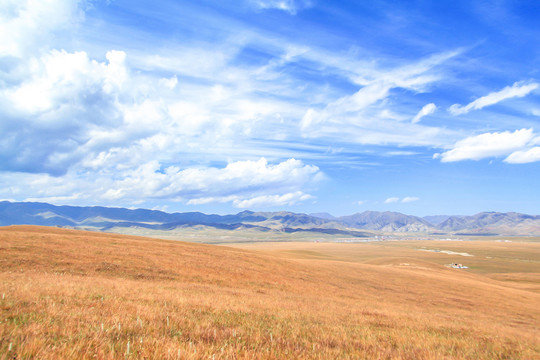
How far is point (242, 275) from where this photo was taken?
32.5 metres

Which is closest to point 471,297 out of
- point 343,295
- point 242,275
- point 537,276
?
point 343,295

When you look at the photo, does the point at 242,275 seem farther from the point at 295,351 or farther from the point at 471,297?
the point at 471,297

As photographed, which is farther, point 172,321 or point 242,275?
point 242,275

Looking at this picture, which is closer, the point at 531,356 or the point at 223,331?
the point at 223,331

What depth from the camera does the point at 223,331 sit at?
295 inches

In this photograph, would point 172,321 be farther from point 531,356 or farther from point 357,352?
point 531,356

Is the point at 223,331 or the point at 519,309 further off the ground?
the point at 223,331

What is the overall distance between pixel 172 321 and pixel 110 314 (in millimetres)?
1638

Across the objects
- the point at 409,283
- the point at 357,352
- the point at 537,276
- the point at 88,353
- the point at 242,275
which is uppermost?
the point at 88,353

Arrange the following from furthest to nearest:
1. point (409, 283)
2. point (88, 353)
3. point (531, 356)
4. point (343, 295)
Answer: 1. point (409, 283)
2. point (343, 295)
3. point (531, 356)
4. point (88, 353)

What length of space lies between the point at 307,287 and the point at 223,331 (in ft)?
84.9

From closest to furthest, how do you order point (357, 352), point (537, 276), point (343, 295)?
point (357, 352), point (343, 295), point (537, 276)

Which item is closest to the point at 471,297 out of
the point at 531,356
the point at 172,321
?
the point at 531,356

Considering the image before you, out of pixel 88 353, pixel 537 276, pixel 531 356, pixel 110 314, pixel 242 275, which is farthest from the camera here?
pixel 537 276
